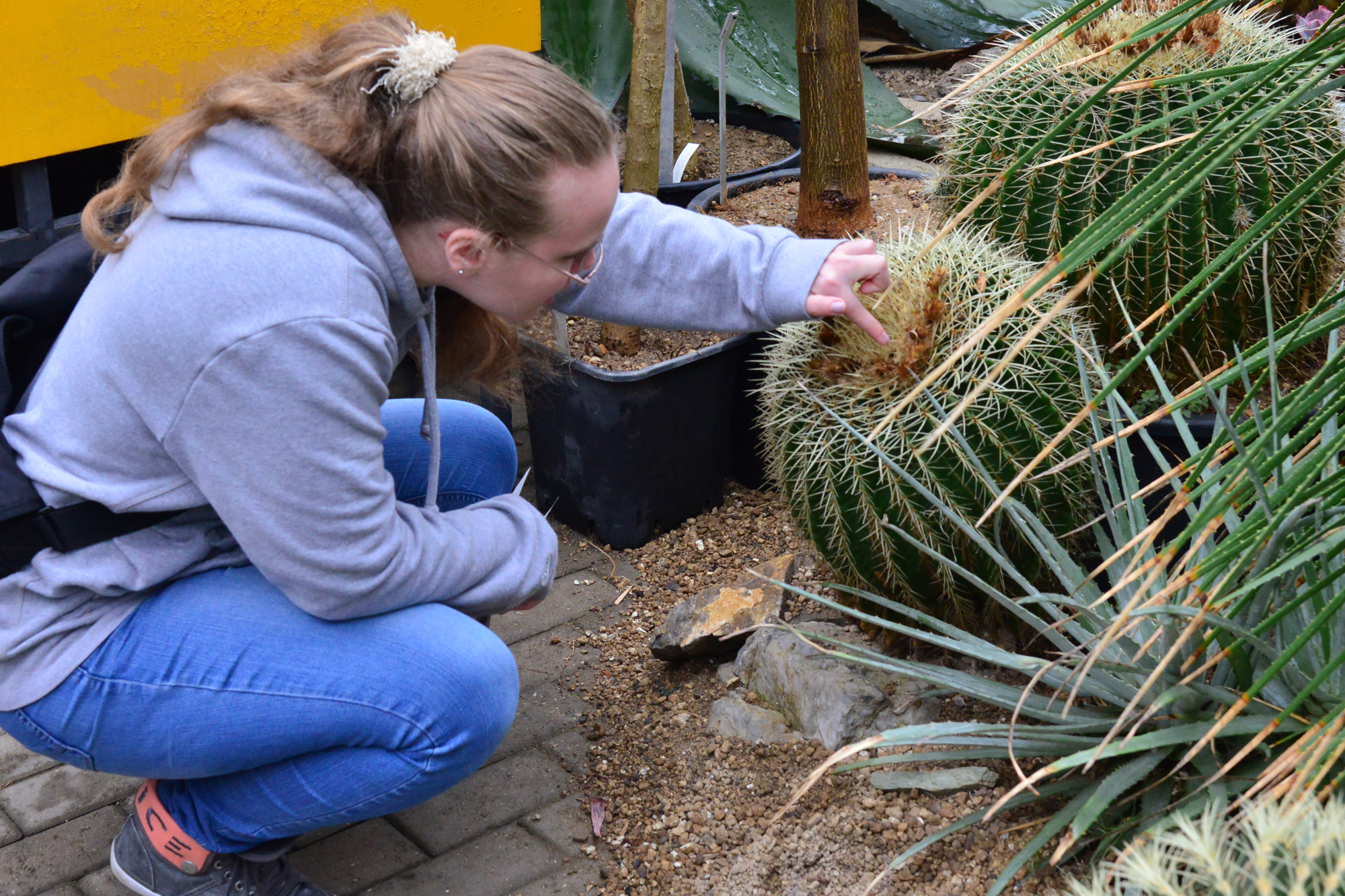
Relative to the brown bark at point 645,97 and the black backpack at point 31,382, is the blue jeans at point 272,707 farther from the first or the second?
the brown bark at point 645,97

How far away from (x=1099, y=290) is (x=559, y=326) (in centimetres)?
111

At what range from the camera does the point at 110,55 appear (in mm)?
2568

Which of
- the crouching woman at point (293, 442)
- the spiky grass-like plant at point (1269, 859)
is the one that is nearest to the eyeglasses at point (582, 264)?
the crouching woman at point (293, 442)

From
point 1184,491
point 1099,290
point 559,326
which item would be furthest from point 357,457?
point 1099,290

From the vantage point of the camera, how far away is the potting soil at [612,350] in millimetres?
2697

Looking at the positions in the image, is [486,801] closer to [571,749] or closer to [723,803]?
[571,749]

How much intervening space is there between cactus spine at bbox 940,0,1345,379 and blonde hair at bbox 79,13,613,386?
2.96ft

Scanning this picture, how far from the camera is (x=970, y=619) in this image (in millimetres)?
1972

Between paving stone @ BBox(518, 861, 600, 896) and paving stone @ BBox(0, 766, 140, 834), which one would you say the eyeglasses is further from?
paving stone @ BBox(0, 766, 140, 834)

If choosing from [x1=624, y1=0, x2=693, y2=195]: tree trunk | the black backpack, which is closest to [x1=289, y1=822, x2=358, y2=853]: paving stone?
the black backpack

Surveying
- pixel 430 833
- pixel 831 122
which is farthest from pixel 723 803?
pixel 831 122

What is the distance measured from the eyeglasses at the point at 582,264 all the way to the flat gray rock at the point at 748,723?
0.77m

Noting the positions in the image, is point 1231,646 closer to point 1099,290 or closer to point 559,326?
point 1099,290

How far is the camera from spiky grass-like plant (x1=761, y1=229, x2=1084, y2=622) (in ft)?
5.82
